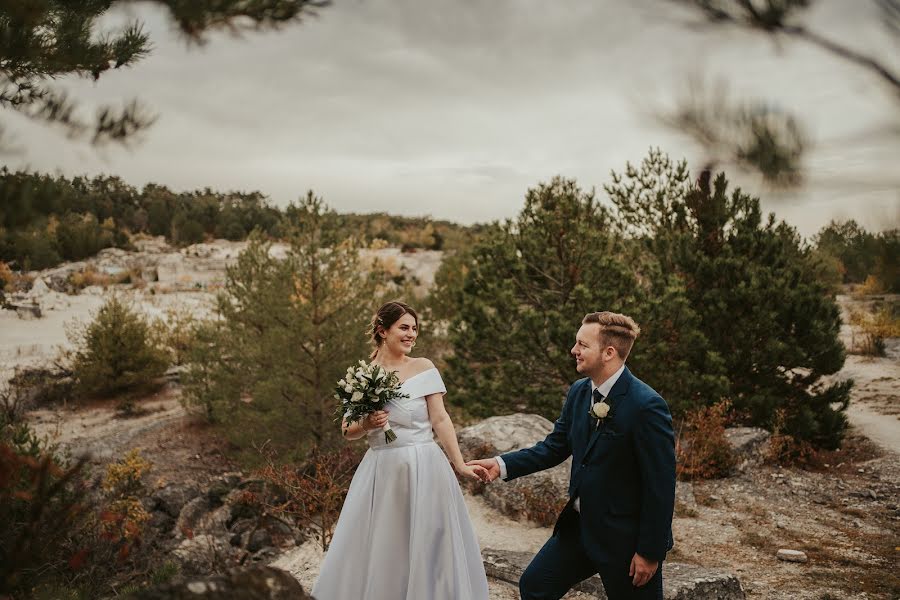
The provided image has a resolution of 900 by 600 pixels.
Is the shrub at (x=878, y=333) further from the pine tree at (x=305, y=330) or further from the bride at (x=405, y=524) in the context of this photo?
the bride at (x=405, y=524)

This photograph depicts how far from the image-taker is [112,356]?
17000 mm

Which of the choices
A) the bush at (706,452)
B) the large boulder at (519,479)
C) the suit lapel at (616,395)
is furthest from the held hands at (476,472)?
the bush at (706,452)

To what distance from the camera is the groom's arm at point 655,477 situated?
2.62 meters

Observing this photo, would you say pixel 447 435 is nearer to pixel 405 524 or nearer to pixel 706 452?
pixel 405 524

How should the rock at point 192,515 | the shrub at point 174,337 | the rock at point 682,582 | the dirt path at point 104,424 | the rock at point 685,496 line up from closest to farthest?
the rock at point 682,582 < the rock at point 685,496 < the rock at point 192,515 < the dirt path at point 104,424 < the shrub at point 174,337

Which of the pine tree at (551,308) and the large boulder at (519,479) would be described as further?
the pine tree at (551,308)

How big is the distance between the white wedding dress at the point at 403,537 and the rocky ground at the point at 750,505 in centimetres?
131

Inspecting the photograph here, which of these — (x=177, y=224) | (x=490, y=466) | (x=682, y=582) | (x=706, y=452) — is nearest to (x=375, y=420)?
(x=490, y=466)

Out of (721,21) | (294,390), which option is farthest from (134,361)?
(721,21)

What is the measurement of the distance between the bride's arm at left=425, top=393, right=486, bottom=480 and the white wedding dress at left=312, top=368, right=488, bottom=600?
0.25ft

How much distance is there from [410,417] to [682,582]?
7.65 feet

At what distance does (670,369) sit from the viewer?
33.1ft

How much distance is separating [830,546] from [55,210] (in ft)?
24.8

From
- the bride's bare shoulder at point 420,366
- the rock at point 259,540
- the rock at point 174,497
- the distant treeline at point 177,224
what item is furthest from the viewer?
the distant treeline at point 177,224
